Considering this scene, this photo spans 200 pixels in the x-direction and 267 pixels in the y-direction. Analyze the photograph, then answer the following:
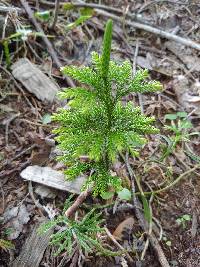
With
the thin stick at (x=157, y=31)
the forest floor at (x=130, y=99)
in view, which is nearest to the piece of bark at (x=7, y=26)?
the forest floor at (x=130, y=99)

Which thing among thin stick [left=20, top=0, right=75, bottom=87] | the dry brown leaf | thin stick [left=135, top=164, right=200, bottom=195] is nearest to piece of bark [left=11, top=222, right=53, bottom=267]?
the dry brown leaf

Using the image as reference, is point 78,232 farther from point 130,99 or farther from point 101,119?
point 130,99

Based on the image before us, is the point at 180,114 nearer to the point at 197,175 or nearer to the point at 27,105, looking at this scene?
the point at 197,175

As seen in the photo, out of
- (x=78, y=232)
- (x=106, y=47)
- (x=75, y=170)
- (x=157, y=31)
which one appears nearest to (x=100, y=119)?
→ (x=75, y=170)

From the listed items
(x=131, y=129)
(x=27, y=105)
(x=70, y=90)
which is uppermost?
(x=70, y=90)

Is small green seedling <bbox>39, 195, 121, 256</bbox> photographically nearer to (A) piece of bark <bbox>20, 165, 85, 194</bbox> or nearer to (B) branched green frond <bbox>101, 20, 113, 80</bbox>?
(A) piece of bark <bbox>20, 165, 85, 194</bbox>

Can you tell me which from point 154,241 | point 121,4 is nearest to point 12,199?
point 154,241

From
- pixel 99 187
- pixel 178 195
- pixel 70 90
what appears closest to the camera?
pixel 70 90
